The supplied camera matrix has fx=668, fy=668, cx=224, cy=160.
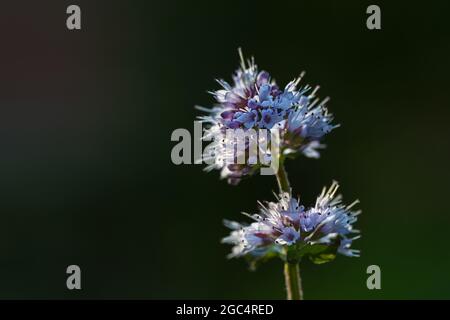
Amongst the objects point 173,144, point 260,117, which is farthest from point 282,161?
point 173,144

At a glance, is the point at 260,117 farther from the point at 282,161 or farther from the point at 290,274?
the point at 290,274

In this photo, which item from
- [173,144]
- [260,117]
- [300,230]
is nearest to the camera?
[260,117]

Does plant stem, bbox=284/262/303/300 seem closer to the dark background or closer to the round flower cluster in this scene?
the round flower cluster

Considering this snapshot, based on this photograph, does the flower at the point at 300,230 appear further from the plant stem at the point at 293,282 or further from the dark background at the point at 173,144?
the dark background at the point at 173,144

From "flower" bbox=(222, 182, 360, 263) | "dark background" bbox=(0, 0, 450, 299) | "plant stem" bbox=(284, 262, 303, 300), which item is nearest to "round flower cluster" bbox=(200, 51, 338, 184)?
"flower" bbox=(222, 182, 360, 263)

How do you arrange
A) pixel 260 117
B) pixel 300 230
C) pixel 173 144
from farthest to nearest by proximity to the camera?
pixel 173 144, pixel 300 230, pixel 260 117
